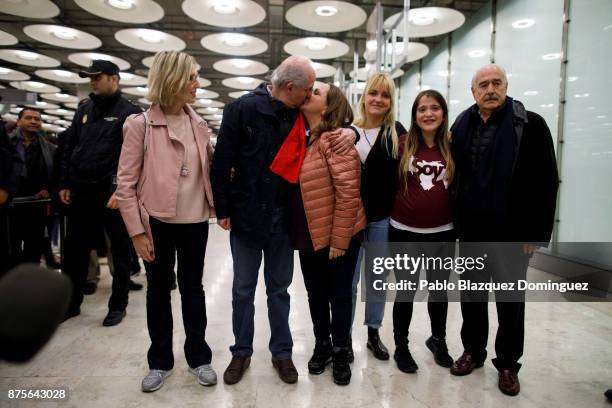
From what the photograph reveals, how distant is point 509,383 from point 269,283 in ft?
4.56

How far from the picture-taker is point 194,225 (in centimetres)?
202

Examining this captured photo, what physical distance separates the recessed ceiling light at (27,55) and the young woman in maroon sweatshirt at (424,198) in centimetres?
966

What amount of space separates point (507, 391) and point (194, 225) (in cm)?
186

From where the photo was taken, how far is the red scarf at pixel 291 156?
1974 millimetres

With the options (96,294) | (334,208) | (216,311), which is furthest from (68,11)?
(334,208)

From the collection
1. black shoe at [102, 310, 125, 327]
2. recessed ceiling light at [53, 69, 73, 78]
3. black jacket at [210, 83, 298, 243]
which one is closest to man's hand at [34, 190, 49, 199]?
black shoe at [102, 310, 125, 327]

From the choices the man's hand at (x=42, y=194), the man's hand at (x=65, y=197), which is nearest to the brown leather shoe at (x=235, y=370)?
the man's hand at (x=65, y=197)

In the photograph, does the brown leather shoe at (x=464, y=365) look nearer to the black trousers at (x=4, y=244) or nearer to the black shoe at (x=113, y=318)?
the black shoe at (x=113, y=318)

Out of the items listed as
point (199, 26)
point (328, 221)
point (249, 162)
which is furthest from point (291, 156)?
point (199, 26)

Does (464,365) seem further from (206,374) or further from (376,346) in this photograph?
(206,374)

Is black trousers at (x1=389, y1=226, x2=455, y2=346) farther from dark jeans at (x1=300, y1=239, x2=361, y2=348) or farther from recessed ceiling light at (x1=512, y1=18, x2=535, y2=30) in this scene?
recessed ceiling light at (x1=512, y1=18, x2=535, y2=30)

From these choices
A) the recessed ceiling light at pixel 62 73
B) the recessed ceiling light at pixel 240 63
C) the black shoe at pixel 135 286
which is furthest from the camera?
the recessed ceiling light at pixel 62 73

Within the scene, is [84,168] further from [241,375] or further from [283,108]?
[241,375]

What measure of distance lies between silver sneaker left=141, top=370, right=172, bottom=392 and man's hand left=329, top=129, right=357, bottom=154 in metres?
1.50
